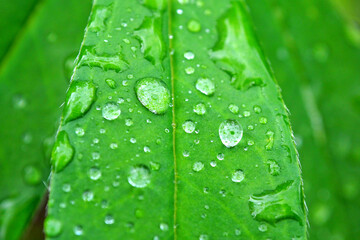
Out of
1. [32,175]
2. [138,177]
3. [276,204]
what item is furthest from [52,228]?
[32,175]

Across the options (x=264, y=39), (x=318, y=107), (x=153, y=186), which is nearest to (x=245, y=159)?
(x=153, y=186)

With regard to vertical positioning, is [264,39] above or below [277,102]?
below

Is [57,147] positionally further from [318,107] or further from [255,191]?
[318,107]

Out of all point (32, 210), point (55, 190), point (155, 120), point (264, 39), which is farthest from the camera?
point (264, 39)

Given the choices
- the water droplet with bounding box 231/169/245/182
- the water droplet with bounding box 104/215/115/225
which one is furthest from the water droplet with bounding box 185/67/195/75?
the water droplet with bounding box 104/215/115/225

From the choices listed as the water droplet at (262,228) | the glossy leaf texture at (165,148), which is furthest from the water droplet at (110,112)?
the water droplet at (262,228)

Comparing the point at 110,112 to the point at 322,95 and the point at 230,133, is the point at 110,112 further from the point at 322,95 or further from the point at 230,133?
the point at 322,95
